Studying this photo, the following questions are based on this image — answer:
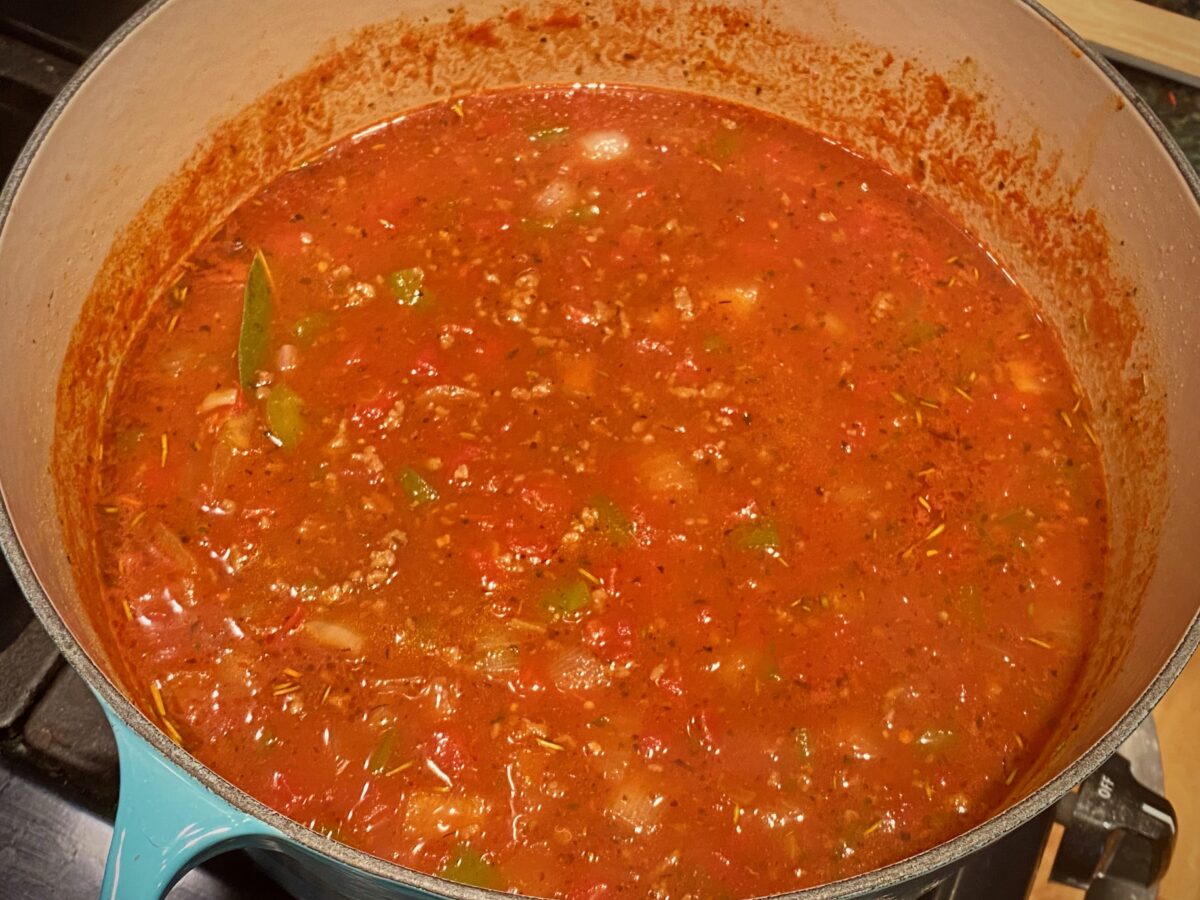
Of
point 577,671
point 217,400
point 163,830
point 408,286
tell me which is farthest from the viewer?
point 408,286

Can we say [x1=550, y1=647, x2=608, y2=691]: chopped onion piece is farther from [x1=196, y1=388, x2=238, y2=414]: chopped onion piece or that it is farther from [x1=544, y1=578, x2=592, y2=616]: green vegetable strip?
[x1=196, y1=388, x2=238, y2=414]: chopped onion piece

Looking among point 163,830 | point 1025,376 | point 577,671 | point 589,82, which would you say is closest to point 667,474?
point 577,671

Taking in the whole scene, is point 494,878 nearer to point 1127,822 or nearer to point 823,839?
point 823,839

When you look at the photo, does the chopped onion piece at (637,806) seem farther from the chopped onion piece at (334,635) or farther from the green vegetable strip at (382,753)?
the chopped onion piece at (334,635)

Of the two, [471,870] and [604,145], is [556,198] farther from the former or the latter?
[471,870]

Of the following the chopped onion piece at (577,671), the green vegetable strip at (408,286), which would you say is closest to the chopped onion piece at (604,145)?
the green vegetable strip at (408,286)

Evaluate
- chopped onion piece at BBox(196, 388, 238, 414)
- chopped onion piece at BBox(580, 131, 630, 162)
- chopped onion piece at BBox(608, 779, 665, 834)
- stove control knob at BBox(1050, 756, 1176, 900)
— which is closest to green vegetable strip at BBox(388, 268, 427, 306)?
chopped onion piece at BBox(196, 388, 238, 414)
